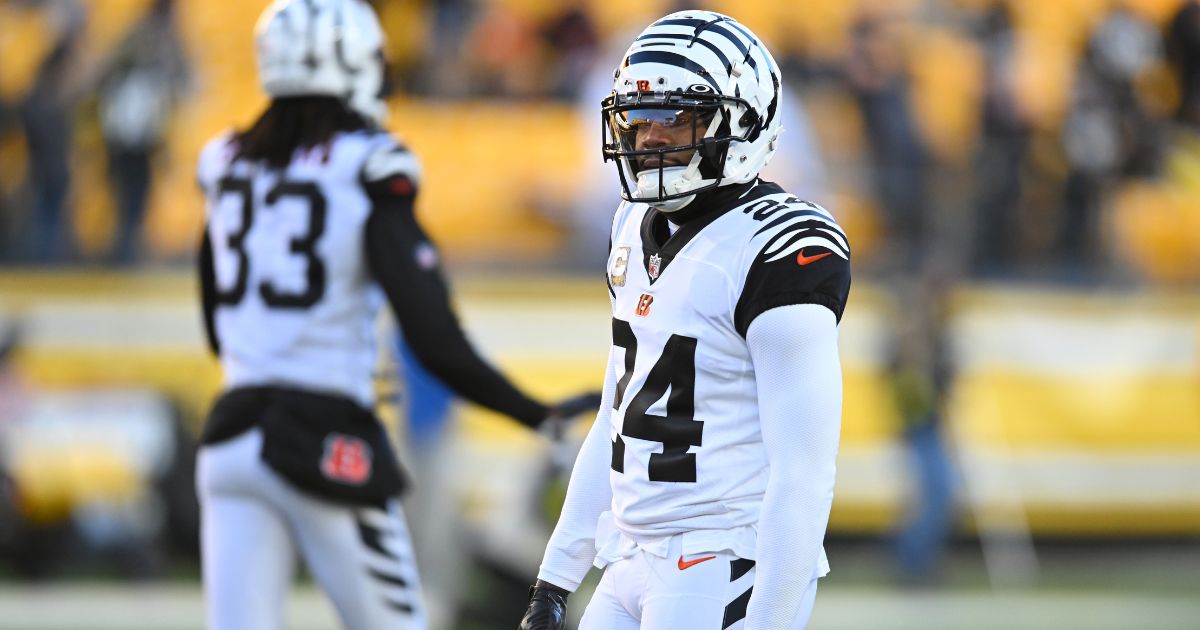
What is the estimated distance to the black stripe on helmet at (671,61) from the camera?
10.2 feet

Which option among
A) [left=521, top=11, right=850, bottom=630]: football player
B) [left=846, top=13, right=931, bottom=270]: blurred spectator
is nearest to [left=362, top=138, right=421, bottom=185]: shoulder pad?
[left=521, top=11, right=850, bottom=630]: football player

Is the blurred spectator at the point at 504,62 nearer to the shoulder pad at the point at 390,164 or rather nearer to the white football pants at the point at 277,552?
the shoulder pad at the point at 390,164

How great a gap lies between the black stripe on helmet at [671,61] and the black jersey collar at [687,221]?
0.20 metres

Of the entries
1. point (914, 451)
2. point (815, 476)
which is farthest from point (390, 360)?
point (815, 476)

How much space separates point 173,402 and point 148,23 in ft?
8.37

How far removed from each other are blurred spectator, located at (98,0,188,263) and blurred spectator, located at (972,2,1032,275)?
4.95 meters

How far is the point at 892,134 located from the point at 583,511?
301 inches

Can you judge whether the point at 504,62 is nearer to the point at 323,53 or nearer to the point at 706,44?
the point at 323,53

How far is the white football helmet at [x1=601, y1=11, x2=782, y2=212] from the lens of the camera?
3090 mm

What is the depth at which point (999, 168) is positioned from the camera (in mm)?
10242

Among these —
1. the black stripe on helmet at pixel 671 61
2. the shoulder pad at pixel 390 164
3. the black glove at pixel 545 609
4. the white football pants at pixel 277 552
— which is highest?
the black stripe on helmet at pixel 671 61

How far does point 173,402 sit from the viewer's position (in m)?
8.98

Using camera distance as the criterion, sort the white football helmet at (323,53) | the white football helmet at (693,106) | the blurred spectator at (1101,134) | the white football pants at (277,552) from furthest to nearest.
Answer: the blurred spectator at (1101,134) < the white football helmet at (323,53) < the white football pants at (277,552) < the white football helmet at (693,106)

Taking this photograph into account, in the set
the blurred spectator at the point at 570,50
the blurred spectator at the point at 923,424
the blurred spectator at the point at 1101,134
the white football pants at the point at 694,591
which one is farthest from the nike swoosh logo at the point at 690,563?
the blurred spectator at the point at 570,50
